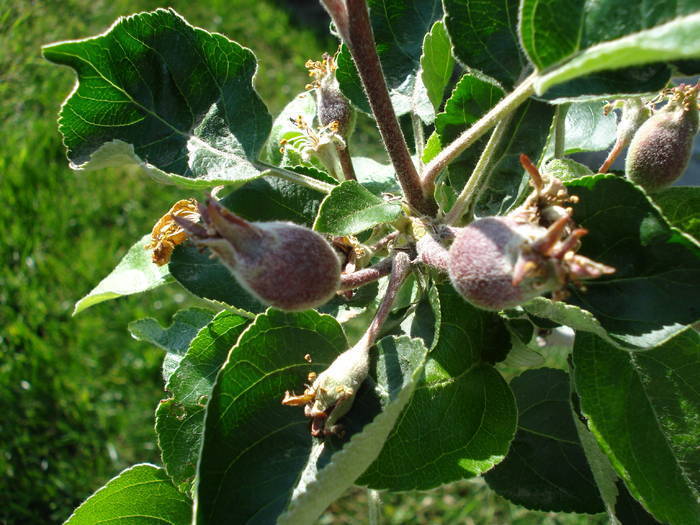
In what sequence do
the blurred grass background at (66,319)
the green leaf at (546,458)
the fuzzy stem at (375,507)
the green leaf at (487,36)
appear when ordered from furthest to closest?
the blurred grass background at (66,319), the fuzzy stem at (375,507), the green leaf at (546,458), the green leaf at (487,36)

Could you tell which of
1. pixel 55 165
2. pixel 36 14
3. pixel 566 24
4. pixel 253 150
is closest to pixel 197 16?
pixel 36 14

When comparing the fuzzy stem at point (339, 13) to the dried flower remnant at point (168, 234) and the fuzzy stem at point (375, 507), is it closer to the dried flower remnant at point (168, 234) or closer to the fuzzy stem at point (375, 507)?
the dried flower remnant at point (168, 234)

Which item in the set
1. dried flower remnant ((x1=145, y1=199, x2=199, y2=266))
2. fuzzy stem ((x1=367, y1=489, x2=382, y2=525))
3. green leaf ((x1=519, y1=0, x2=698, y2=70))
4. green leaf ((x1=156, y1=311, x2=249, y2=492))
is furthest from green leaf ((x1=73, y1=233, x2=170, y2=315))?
green leaf ((x1=519, y1=0, x2=698, y2=70))

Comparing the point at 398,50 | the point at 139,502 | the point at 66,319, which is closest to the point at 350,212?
the point at 398,50

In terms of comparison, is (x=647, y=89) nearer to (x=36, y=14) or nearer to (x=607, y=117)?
(x=607, y=117)

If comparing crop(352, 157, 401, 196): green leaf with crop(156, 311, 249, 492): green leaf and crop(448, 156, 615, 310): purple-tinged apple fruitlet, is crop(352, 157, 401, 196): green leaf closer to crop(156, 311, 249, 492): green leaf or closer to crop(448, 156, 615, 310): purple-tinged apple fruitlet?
crop(156, 311, 249, 492): green leaf

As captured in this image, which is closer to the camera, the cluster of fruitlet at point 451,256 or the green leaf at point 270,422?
the cluster of fruitlet at point 451,256

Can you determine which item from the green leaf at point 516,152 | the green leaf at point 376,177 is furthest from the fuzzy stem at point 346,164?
the green leaf at point 516,152
